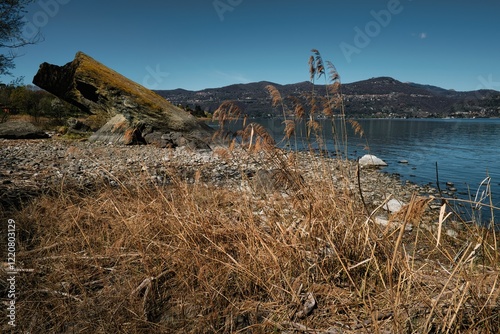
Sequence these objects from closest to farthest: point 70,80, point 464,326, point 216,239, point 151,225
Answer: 1. point 464,326
2. point 216,239
3. point 151,225
4. point 70,80

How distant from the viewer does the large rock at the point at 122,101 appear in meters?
14.8

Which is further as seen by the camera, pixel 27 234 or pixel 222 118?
A: pixel 27 234

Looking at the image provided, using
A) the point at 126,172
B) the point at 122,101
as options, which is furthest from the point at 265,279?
the point at 122,101

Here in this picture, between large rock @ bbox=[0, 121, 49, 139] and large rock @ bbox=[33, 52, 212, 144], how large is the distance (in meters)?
2.70

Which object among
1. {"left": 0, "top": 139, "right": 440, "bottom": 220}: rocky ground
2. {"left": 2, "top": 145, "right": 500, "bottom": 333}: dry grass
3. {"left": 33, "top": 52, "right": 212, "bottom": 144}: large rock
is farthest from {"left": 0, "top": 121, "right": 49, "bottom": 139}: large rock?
{"left": 2, "top": 145, "right": 500, "bottom": 333}: dry grass

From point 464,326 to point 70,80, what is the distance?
773 inches

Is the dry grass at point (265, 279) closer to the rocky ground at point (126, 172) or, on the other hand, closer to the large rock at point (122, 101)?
the rocky ground at point (126, 172)

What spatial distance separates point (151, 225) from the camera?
312 cm

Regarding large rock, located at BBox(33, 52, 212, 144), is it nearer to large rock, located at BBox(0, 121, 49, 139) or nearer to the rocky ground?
large rock, located at BBox(0, 121, 49, 139)

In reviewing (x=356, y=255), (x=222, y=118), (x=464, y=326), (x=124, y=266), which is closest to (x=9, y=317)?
(x=124, y=266)

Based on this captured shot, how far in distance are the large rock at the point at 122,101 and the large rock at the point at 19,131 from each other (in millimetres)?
2699

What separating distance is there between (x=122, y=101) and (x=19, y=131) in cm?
649

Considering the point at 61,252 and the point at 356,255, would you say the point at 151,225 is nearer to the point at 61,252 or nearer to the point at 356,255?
the point at 61,252

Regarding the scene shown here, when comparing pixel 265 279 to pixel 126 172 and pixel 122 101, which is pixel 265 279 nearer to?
pixel 126 172
